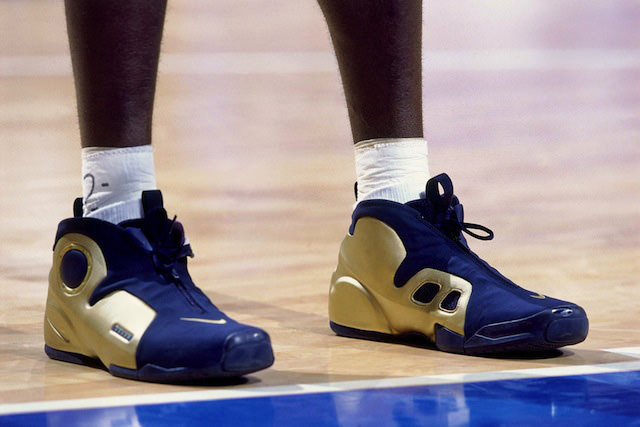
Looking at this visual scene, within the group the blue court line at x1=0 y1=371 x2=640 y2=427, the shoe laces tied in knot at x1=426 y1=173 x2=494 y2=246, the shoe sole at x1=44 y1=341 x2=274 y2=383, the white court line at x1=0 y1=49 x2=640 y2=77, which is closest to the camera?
the blue court line at x1=0 y1=371 x2=640 y2=427

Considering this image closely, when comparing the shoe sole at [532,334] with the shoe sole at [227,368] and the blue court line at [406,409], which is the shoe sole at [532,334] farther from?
the shoe sole at [227,368]

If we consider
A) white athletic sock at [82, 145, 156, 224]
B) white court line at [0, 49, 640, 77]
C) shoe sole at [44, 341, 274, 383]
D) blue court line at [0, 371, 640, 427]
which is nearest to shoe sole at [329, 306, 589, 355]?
blue court line at [0, 371, 640, 427]

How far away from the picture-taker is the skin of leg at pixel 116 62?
1.12 metres

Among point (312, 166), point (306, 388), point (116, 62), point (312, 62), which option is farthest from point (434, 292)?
point (312, 62)

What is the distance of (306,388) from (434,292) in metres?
0.26

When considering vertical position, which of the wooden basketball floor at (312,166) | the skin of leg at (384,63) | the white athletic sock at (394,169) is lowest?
the wooden basketball floor at (312,166)

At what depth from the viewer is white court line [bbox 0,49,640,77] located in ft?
16.0

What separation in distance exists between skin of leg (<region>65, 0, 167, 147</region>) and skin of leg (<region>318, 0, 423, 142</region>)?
9.9 inches

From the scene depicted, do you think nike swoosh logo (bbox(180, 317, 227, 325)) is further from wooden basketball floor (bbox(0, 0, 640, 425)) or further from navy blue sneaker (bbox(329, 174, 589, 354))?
navy blue sneaker (bbox(329, 174, 589, 354))

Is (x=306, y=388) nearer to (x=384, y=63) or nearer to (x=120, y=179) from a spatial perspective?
(x=120, y=179)

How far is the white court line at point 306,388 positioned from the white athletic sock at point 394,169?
0.28 meters

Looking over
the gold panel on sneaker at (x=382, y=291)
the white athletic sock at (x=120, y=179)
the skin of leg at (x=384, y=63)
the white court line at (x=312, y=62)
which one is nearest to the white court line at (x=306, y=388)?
the gold panel on sneaker at (x=382, y=291)

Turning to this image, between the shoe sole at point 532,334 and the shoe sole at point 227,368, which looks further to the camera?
the shoe sole at point 532,334

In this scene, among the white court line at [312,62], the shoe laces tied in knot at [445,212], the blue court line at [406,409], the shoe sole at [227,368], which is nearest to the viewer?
the blue court line at [406,409]
